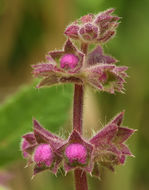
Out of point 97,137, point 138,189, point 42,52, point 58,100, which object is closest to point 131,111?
point 138,189

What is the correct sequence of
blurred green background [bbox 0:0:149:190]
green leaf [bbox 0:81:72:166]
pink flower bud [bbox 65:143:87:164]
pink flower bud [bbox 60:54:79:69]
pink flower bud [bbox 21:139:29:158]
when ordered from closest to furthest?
pink flower bud [bbox 65:143:87:164] < pink flower bud [bbox 60:54:79:69] < pink flower bud [bbox 21:139:29:158] < green leaf [bbox 0:81:72:166] < blurred green background [bbox 0:0:149:190]

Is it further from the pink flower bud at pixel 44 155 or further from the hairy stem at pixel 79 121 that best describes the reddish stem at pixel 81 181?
the pink flower bud at pixel 44 155

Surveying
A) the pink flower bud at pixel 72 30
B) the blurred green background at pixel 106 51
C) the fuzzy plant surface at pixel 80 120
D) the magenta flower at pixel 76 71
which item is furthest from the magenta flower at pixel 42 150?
the blurred green background at pixel 106 51

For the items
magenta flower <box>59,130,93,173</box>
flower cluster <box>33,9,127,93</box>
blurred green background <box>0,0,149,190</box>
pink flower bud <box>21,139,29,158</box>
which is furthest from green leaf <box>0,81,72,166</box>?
blurred green background <box>0,0,149,190</box>

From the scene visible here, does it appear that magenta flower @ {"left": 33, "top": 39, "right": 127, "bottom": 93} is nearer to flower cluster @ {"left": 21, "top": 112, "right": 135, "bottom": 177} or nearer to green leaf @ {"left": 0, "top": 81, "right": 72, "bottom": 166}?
flower cluster @ {"left": 21, "top": 112, "right": 135, "bottom": 177}

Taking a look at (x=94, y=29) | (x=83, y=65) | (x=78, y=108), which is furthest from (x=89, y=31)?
(x=78, y=108)

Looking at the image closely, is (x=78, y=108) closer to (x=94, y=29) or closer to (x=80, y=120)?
(x=80, y=120)

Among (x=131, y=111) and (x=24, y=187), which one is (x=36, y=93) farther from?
(x=131, y=111)
